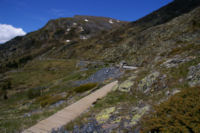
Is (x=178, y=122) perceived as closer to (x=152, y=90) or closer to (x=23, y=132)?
(x=152, y=90)

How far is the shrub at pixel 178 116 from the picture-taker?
497 centimetres

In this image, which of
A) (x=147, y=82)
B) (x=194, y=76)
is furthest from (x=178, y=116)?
(x=147, y=82)

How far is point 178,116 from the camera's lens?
17.7ft

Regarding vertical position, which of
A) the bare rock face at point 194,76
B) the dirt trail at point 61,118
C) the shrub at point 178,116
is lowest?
the dirt trail at point 61,118

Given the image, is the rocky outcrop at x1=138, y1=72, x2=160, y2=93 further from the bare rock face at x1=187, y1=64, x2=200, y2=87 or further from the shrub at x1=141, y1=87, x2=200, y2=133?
the shrub at x1=141, y1=87, x2=200, y2=133

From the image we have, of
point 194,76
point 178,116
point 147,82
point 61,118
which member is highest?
point 194,76

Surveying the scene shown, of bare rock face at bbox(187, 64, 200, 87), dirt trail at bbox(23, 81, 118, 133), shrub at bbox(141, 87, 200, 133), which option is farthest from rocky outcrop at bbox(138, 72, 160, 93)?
shrub at bbox(141, 87, 200, 133)

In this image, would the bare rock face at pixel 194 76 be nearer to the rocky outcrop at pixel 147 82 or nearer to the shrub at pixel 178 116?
the rocky outcrop at pixel 147 82

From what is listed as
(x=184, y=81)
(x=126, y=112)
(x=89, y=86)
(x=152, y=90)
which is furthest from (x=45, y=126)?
(x=89, y=86)

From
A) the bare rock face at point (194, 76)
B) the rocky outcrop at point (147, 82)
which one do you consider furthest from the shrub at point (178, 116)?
the rocky outcrop at point (147, 82)

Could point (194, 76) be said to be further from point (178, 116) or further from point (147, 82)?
point (178, 116)

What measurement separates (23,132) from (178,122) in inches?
348

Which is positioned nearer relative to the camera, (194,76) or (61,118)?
(194,76)

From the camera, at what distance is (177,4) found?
380 feet
